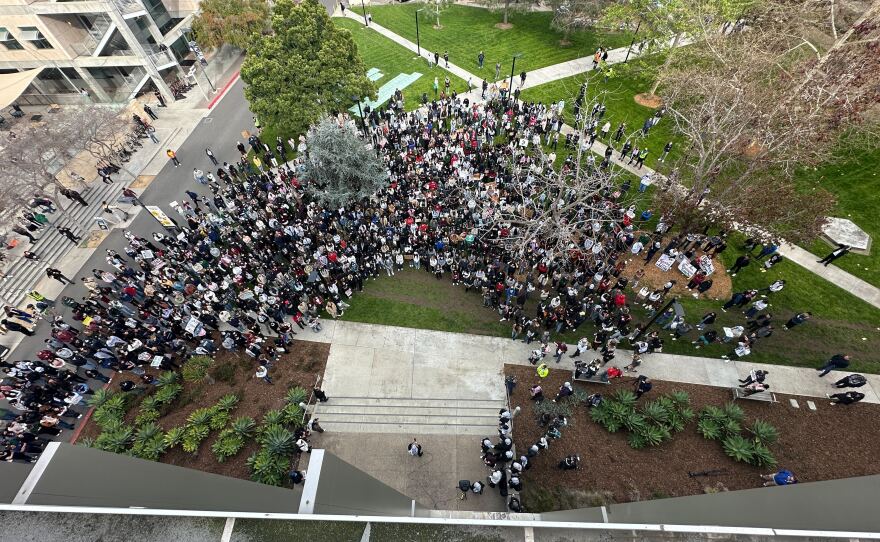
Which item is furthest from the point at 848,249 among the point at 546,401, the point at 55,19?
the point at 55,19

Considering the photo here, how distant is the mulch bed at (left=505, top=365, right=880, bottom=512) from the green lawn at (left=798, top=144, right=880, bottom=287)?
8.19 m

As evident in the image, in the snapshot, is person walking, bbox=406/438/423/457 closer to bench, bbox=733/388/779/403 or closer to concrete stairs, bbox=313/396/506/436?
concrete stairs, bbox=313/396/506/436

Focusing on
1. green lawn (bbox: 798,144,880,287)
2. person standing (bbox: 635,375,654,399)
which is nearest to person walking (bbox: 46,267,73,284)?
person standing (bbox: 635,375,654,399)

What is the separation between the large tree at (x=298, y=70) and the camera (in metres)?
23.8

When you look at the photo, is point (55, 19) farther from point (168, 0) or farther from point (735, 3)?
point (735, 3)

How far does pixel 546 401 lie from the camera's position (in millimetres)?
15508

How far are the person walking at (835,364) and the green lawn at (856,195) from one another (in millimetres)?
6775

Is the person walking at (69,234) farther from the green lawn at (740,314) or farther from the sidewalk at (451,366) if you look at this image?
the green lawn at (740,314)

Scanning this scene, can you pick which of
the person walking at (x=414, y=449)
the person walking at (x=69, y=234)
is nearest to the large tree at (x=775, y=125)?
the person walking at (x=414, y=449)

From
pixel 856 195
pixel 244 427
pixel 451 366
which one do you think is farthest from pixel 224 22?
pixel 856 195

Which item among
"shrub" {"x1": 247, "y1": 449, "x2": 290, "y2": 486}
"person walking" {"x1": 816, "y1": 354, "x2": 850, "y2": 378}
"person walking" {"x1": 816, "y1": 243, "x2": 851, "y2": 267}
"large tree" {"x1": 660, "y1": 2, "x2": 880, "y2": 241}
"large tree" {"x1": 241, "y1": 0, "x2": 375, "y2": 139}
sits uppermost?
"large tree" {"x1": 241, "y1": 0, "x2": 375, "y2": 139}

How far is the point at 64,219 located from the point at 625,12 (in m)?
39.9

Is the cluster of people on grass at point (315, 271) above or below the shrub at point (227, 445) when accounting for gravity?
above

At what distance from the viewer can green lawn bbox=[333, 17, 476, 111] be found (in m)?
33.4
